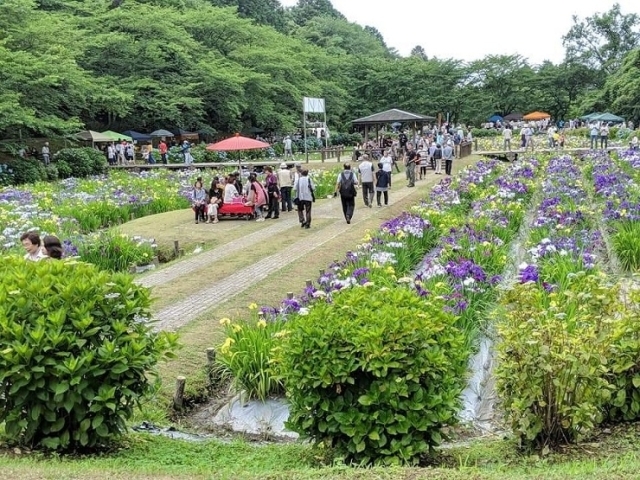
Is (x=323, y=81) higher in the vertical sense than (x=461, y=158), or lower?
higher

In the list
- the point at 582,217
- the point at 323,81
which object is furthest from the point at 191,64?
the point at 582,217

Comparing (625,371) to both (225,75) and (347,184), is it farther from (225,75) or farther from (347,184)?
(225,75)

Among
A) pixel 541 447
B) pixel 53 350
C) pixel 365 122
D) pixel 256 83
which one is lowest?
pixel 541 447

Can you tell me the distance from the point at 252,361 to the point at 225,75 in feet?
114

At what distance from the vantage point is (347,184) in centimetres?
1484

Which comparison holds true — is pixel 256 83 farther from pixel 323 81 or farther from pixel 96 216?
pixel 96 216

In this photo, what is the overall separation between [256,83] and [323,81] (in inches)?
362

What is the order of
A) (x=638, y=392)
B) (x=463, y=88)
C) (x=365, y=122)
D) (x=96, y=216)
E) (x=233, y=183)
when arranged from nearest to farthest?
1. (x=638, y=392)
2. (x=96, y=216)
3. (x=233, y=183)
4. (x=365, y=122)
5. (x=463, y=88)

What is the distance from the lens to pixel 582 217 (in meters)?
11.6

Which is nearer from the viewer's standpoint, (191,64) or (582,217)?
(582,217)

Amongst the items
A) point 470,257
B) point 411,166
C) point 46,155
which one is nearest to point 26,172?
A: point 46,155

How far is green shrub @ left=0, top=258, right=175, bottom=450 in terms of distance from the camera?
172 inches

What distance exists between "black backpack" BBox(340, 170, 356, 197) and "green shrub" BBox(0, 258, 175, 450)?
10.3 meters

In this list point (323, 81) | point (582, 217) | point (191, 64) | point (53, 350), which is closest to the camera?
point (53, 350)
